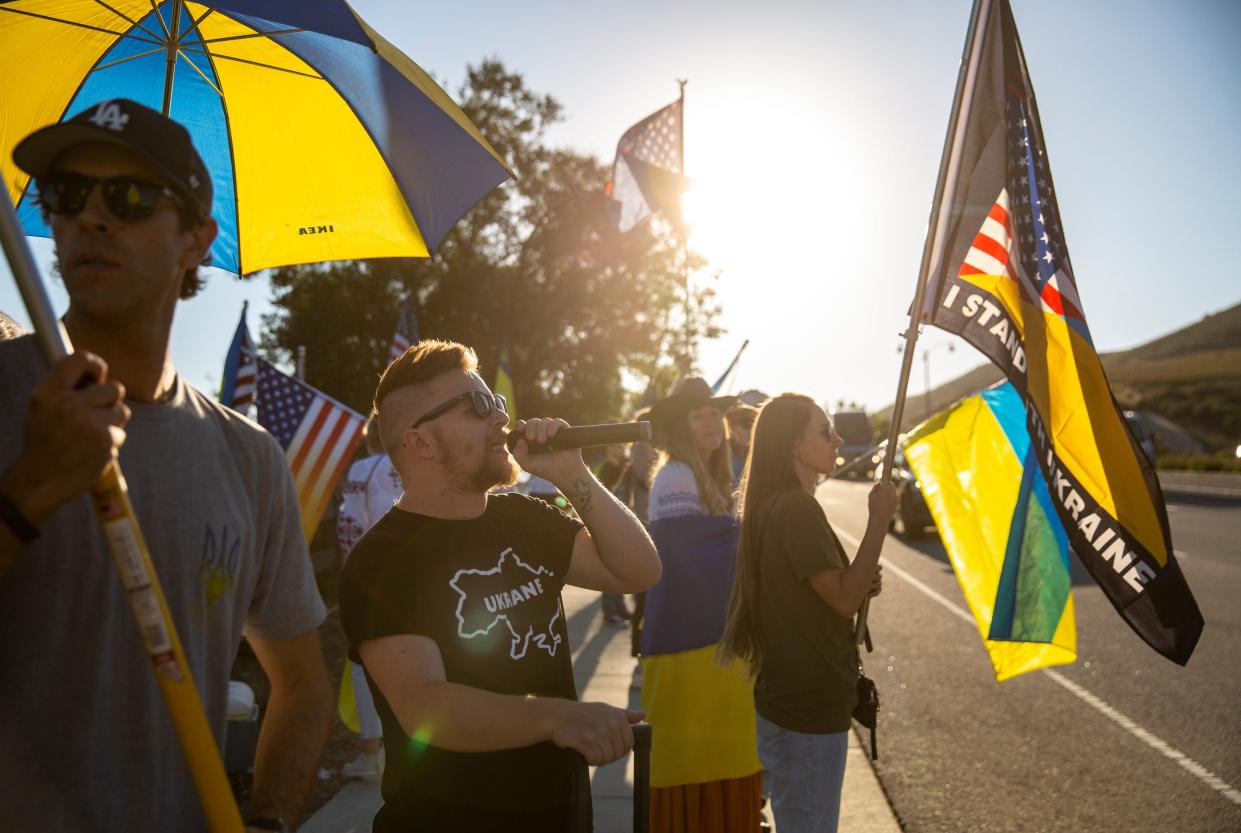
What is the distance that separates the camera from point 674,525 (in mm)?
4508

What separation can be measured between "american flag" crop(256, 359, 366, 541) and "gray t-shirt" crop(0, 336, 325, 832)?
528cm

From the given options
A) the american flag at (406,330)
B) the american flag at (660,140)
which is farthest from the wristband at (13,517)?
the american flag at (660,140)

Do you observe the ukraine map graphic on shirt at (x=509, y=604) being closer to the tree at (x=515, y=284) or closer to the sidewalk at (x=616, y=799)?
the sidewalk at (x=616, y=799)

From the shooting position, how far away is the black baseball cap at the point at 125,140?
154 cm

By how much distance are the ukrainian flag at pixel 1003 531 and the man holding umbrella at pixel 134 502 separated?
2.95 meters

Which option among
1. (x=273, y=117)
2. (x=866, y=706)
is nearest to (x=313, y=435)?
(x=273, y=117)

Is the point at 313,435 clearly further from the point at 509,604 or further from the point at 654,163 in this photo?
the point at 654,163

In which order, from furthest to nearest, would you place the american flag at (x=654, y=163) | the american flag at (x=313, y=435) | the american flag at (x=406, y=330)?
the american flag at (x=654, y=163), the american flag at (x=406, y=330), the american flag at (x=313, y=435)

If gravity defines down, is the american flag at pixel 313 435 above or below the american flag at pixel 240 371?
below

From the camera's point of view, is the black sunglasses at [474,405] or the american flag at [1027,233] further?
the american flag at [1027,233]

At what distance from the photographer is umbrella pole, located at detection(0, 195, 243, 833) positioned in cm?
132

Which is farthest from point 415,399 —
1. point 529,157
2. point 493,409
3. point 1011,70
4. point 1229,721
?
point 529,157

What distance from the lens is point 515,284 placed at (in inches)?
1117

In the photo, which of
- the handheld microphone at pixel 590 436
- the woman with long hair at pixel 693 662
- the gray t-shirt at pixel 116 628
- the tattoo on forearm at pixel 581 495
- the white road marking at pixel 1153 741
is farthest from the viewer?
the white road marking at pixel 1153 741
